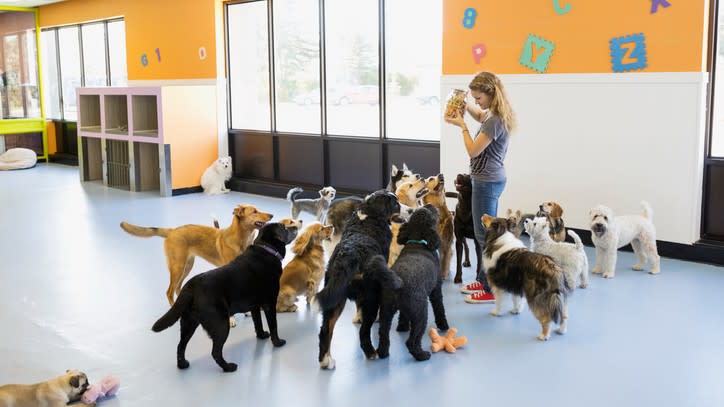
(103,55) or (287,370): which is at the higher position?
(103,55)

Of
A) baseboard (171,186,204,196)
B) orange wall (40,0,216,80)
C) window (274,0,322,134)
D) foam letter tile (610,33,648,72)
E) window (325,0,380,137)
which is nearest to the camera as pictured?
foam letter tile (610,33,648,72)

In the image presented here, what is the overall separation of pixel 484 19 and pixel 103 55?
7.91 metres

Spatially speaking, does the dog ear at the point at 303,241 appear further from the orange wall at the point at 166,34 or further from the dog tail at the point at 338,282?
the orange wall at the point at 166,34

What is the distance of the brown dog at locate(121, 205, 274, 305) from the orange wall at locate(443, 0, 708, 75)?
124 inches

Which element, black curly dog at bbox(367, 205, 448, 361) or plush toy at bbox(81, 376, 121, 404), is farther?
black curly dog at bbox(367, 205, 448, 361)

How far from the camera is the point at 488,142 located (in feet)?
13.8

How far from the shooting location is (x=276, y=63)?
347 inches

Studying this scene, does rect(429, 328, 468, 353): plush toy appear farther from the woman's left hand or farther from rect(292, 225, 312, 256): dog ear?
the woman's left hand

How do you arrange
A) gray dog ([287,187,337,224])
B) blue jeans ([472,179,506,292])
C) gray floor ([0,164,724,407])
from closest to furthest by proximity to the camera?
1. gray floor ([0,164,724,407])
2. blue jeans ([472,179,506,292])
3. gray dog ([287,187,337,224])

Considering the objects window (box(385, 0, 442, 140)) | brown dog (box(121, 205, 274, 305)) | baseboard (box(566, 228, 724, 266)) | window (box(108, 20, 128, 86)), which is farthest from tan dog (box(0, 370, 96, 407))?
window (box(108, 20, 128, 86))

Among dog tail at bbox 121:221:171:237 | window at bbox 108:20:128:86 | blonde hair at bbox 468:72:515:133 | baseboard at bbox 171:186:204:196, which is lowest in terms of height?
baseboard at bbox 171:186:204:196

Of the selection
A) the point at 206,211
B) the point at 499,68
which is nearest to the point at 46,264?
the point at 206,211

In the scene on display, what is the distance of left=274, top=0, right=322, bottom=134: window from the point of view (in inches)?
330

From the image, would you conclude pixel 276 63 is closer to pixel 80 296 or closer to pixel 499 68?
pixel 499 68
